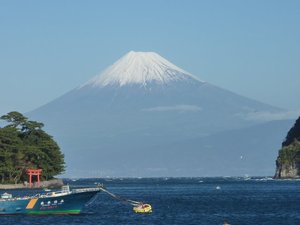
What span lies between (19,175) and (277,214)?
8651 cm

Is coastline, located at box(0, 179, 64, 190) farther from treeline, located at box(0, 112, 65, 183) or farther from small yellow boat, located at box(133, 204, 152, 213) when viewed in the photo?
small yellow boat, located at box(133, 204, 152, 213)

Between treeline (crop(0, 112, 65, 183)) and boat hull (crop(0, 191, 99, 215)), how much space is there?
7885 cm

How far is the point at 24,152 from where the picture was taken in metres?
178

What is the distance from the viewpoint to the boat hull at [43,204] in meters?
93.5

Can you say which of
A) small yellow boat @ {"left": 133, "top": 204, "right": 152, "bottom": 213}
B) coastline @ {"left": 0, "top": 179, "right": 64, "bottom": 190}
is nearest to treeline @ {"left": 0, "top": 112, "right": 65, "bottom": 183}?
coastline @ {"left": 0, "top": 179, "right": 64, "bottom": 190}

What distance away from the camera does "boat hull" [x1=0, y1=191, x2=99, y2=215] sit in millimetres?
93500

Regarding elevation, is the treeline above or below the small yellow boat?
above

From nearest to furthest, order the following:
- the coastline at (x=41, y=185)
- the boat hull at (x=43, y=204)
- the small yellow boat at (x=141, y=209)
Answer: the boat hull at (x=43, y=204)
the small yellow boat at (x=141, y=209)
the coastline at (x=41, y=185)

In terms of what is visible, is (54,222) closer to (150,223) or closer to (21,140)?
(150,223)

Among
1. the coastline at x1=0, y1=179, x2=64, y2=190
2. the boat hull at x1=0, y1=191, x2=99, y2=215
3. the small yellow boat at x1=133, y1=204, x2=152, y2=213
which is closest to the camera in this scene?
the boat hull at x1=0, y1=191, x2=99, y2=215

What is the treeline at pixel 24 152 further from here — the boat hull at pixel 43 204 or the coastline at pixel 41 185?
the boat hull at pixel 43 204

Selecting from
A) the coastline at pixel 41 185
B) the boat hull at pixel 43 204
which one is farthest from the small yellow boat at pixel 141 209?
the coastline at pixel 41 185

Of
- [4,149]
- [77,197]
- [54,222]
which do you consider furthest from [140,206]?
[4,149]

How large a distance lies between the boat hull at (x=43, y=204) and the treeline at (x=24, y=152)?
78.9m
